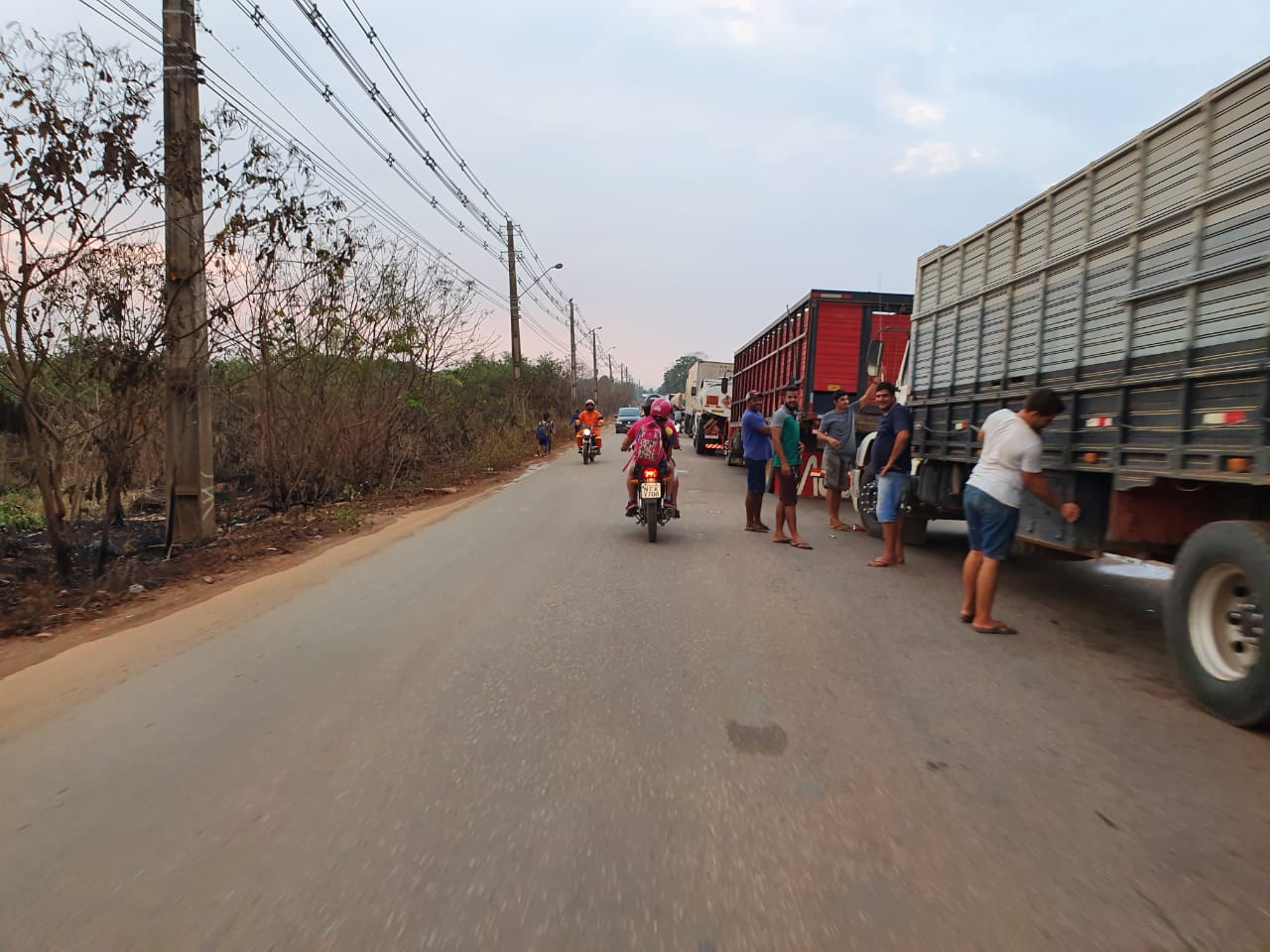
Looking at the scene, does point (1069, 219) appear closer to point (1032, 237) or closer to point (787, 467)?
point (1032, 237)

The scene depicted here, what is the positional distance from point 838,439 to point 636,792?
762cm

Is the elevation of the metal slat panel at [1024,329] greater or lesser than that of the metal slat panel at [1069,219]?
lesser

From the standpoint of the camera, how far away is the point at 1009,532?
18.9 feet

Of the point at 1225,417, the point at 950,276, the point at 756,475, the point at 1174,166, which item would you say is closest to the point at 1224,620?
the point at 1225,417

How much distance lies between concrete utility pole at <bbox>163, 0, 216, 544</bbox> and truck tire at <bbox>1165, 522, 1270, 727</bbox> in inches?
339

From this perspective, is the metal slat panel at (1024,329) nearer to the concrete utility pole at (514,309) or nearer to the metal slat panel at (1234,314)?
the metal slat panel at (1234,314)

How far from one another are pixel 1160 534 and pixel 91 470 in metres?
9.98

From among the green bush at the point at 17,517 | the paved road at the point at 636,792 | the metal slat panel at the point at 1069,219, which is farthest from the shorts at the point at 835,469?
the green bush at the point at 17,517

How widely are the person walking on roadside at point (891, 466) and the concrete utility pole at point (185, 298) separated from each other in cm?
699

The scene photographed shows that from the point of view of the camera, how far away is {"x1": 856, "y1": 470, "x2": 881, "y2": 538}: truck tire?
31.9ft

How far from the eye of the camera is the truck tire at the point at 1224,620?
3893mm

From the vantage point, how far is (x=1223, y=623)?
433 cm

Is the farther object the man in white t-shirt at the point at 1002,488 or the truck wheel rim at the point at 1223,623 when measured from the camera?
the man in white t-shirt at the point at 1002,488

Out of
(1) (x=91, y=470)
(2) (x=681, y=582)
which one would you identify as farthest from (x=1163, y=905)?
(1) (x=91, y=470)
